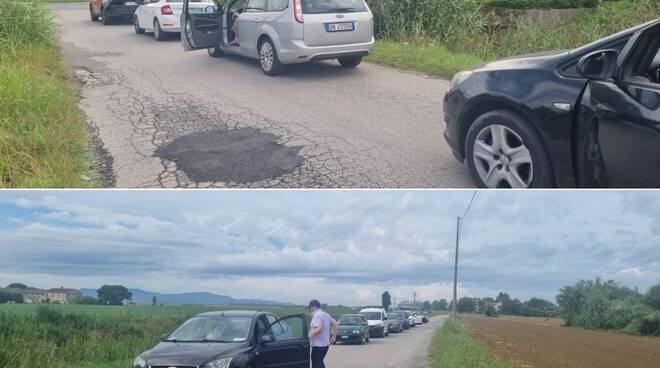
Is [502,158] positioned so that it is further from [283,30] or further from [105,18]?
[105,18]

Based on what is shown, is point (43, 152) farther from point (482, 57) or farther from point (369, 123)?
point (482, 57)

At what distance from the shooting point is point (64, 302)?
21.0ft

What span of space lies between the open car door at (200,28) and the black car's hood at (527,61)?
9.44 m

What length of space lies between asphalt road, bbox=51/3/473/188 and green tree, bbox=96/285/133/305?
1.99m

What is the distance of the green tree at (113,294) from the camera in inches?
253

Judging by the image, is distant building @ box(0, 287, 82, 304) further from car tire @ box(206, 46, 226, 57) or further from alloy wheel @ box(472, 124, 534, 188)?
car tire @ box(206, 46, 226, 57)

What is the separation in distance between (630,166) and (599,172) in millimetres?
321

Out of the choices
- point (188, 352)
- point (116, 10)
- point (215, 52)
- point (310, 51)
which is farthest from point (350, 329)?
point (116, 10)

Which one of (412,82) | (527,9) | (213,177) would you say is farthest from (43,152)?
(527,9)

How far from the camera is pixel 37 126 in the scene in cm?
918

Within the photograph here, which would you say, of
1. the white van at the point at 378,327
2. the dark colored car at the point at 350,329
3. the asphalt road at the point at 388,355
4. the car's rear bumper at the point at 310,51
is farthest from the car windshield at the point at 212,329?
the car's rear bumper at the point at 310,51

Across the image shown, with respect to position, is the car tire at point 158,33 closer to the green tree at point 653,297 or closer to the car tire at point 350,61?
the car tire at point 350,61

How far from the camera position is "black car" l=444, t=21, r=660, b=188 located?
221 inches

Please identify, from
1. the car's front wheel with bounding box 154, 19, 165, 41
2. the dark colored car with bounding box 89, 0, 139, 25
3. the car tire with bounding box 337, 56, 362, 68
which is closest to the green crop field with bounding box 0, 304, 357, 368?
the car tire with bounding box 337, 56, 362, 68
